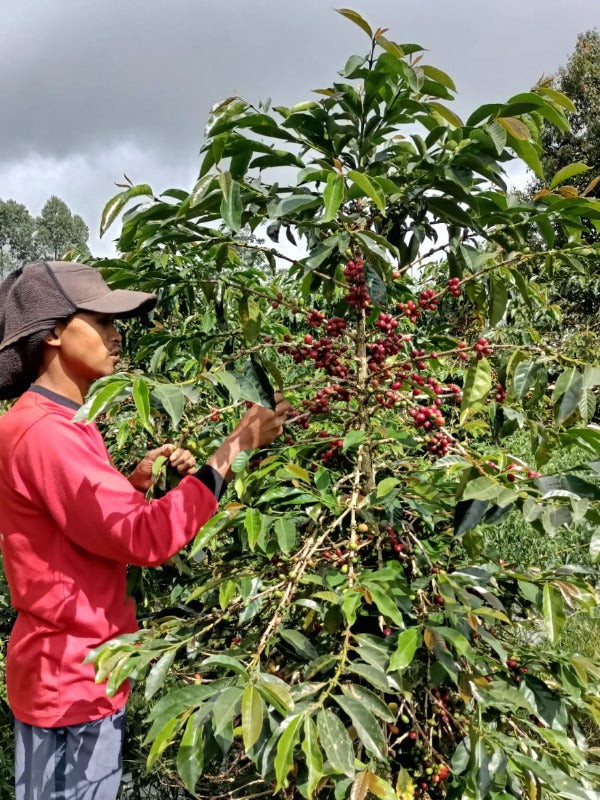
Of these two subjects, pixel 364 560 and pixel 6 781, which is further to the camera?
pixel 6 781

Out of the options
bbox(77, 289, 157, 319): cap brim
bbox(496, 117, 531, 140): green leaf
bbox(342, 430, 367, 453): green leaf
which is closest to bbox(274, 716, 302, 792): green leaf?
bbox(342, 430, 367, 453): green leaf

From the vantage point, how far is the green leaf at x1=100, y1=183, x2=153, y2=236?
1314 mm

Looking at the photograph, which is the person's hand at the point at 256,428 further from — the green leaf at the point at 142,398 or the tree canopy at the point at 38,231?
the tree canopy at the point at 38,231

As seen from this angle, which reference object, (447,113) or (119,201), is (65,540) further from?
(447,113)

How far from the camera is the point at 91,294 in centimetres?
134

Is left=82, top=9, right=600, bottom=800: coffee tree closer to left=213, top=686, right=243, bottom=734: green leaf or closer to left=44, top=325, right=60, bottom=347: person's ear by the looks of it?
left=213, top=686, right=243, bottom=734: green leaf

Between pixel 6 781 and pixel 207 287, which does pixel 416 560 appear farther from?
pixel 6 781

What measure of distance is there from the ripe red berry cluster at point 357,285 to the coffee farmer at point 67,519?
260mm

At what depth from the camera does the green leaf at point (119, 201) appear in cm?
131

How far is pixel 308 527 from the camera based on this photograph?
4.74 feet

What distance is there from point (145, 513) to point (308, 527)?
39 cm

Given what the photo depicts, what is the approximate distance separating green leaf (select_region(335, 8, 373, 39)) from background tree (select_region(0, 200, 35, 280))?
56.1 meters

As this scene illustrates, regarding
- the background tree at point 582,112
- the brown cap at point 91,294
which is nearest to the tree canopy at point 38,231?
the background tree at point 582,112

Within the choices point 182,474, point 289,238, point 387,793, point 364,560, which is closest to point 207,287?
point 289,238
